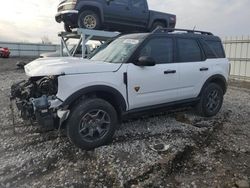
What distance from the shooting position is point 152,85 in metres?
5.29

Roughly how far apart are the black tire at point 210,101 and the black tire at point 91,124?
2.55m

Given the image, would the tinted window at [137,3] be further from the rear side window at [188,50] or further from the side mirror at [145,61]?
the side mirror at [145,61]

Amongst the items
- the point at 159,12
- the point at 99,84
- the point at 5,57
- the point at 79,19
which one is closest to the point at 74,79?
the point at 99,84

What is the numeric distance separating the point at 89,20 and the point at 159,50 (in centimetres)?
520

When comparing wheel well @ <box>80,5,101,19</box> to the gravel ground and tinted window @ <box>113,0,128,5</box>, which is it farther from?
the gravel ground

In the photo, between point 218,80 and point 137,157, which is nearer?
point 137,157

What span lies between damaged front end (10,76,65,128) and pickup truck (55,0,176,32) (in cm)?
538

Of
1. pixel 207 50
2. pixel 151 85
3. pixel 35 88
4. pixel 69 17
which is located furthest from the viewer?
pixel 69 17

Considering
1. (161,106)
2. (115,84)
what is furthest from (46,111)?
(161,106)

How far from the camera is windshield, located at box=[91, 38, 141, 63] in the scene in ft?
17.0

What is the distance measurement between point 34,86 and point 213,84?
13.3ft

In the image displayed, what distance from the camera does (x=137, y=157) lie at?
14.5ft

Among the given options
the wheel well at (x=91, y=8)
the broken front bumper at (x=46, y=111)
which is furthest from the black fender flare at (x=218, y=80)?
the wheel well at (x=91, y=8)

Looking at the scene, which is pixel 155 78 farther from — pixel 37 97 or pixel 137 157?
pixel 37 97
